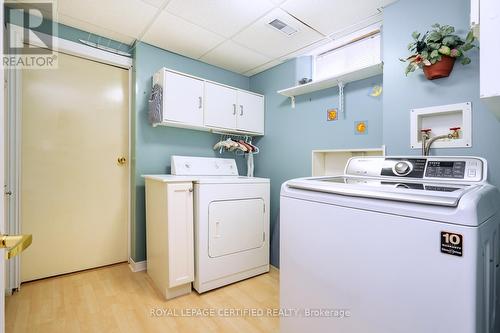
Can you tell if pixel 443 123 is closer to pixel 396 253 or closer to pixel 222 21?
pixel 396 253

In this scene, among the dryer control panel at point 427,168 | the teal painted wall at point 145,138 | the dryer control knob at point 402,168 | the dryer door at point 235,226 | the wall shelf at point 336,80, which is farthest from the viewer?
the teal painted wall at point 145,138

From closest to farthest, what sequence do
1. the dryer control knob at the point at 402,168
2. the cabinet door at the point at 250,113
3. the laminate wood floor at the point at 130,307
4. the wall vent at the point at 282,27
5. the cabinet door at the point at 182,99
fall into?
the dryer control knob at the point at 402,168 < the laminate wood floor at the point at 130,307 < the wall vent at the point at 282,27 < the cabinet door at the point at 182,99 < the cabinet door at the point at 250,113

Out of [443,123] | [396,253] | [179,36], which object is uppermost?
[179,36]

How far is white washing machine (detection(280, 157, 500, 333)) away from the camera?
2.41 ft

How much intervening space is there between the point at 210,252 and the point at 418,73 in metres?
2.08

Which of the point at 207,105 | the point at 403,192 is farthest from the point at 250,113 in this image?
the point at 403,192

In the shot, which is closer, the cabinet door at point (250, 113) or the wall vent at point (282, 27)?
the wall vent at point (282, 27)

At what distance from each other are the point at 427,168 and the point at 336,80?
1165 millimetres

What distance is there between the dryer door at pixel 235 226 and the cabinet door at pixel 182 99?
2.93ft

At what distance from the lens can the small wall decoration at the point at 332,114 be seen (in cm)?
224

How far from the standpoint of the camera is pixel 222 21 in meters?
1.99

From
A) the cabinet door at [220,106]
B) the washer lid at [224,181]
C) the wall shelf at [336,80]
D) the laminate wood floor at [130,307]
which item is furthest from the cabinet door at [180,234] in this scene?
the wall shelf at [336,80]

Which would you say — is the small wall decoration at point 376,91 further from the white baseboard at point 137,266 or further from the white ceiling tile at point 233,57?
the white baseboard at point 137,266

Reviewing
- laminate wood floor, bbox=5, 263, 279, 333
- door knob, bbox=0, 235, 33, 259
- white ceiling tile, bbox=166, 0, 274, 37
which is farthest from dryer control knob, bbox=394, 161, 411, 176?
door knob, bbox=0, 235, 33, 259
